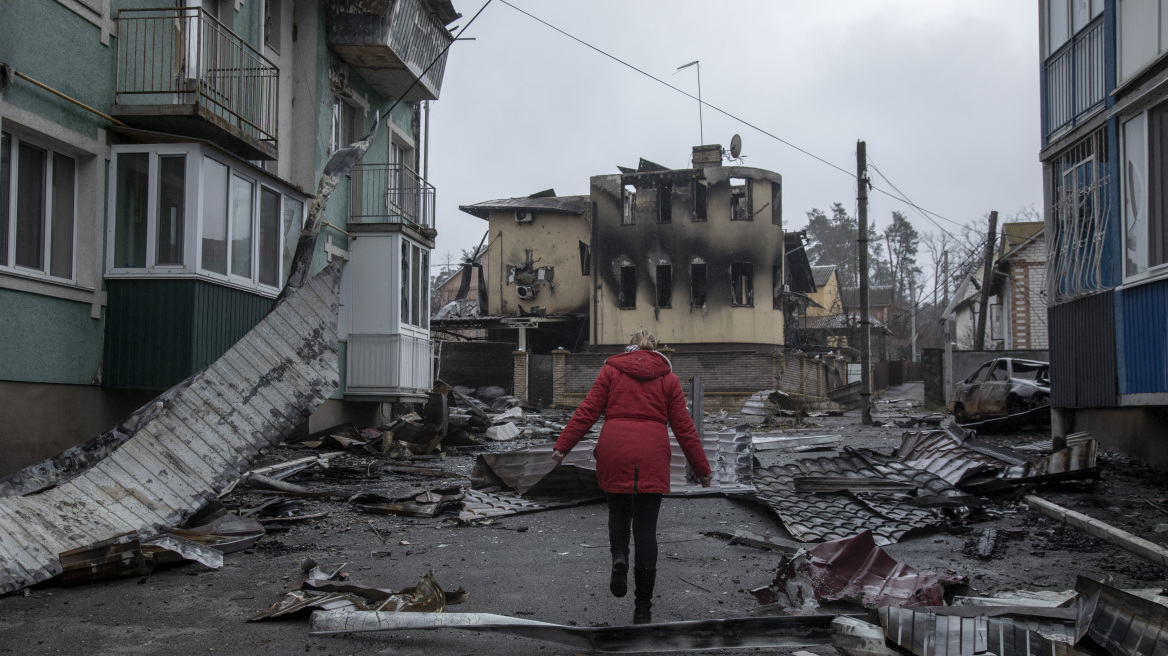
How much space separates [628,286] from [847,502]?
90.0 ft

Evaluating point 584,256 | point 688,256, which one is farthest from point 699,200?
point 584,256

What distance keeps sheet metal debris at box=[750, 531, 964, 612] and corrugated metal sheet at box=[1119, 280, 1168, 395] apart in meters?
5.91

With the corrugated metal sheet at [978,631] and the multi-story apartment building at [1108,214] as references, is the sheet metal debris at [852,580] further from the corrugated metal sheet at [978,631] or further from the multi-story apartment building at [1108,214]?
the multi-story apartment building at [1108,214]

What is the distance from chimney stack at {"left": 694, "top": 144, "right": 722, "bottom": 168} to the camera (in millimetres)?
36219

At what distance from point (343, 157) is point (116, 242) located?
4.01 metres

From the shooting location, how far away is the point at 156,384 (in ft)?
32.1

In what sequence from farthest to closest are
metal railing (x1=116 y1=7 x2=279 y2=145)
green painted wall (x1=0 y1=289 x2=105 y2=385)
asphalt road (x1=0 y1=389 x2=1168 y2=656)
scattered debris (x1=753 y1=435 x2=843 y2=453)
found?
scattered debris (x1=753 y1=435 x2=843 y2=453) → metal railing (x1=116 y1=7 x2=279 y2=145) → green painted wall (x1=0 y1=289 x2=105 y2=385) → asphalt road (x1=0 y1=389 x2=1168 y2=656)

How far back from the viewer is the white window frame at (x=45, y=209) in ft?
27.8

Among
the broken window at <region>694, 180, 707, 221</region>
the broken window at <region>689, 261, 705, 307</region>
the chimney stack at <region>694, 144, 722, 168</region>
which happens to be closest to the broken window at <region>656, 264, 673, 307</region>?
the broken window at <region>689, 261, 705, 307</region>

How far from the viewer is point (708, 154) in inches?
A: 1430

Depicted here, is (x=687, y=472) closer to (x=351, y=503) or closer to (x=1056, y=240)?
(x=351, y=503)

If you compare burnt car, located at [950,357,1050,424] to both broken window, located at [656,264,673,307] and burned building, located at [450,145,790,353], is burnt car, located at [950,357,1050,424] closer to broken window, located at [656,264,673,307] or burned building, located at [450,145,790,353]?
burned building, located at [450,145,790,353]

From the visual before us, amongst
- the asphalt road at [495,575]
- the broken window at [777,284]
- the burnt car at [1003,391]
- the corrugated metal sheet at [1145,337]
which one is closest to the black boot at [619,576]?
the asphalt road at [495,575]

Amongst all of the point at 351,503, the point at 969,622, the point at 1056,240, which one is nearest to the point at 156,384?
the point at 351,503
